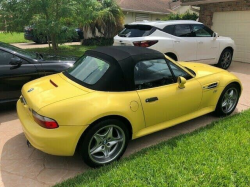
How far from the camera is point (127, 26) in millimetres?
7547

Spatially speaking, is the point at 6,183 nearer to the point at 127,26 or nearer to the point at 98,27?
the point at 127,26

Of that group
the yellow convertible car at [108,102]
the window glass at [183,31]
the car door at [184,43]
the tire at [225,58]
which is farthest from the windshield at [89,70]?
the tire at [225,58]

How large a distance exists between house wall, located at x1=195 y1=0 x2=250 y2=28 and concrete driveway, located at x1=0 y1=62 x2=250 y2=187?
23.6 ft

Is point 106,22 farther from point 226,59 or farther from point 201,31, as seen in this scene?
point 226,59

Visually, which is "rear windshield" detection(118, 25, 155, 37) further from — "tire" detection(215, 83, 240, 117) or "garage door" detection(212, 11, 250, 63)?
"garage door" detection(212, 11, 250, 63)

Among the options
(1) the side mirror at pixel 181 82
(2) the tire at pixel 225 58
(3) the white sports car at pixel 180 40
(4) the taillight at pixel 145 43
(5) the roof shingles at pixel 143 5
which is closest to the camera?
(1) the side mirror at pixel 181 82

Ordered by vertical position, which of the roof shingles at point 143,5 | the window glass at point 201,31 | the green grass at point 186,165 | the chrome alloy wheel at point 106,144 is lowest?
the green grass at point 186,165

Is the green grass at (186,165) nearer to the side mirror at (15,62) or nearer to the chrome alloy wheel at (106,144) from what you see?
the chrome alloy wheel at (106,144)

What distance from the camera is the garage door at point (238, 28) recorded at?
973 centimetres

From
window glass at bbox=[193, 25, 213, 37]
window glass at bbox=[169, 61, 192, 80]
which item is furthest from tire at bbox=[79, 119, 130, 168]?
window glass at bbox=[193, 25, 213, 37]

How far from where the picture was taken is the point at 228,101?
4.45 m

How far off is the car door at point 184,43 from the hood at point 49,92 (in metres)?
4.92

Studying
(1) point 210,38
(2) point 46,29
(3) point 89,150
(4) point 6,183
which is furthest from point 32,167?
(2) point 46,29

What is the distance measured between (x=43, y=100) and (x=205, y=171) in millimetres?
2179
